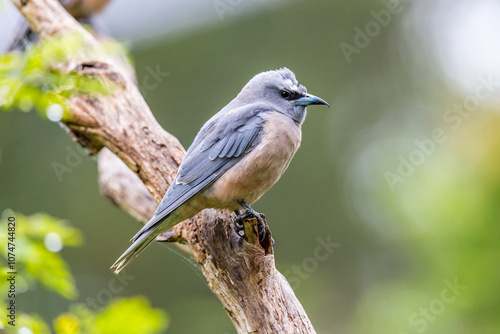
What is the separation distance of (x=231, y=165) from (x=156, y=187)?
2.25 ft

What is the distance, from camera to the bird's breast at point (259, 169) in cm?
391

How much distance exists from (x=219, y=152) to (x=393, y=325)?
2891 millimetres

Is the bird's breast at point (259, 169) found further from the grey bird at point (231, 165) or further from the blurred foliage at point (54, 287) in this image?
the blurred foliage at point (54, 287)

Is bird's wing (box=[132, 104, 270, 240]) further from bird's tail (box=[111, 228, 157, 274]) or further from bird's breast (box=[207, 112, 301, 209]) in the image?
bird's tail (box=[111, 228, 157, 274])

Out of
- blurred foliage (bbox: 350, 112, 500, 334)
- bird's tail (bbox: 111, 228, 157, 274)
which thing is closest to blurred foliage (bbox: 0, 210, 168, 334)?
bird's tail (bbox: 111, 228, 157, 274)

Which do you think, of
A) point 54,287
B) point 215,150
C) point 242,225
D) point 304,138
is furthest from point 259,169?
point 304,138

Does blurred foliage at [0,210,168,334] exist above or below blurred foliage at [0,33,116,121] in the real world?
below

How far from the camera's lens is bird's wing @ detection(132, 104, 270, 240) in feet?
12.6

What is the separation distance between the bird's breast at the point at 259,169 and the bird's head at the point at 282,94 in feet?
0.99

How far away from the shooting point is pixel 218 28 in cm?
985

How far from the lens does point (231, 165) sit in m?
4.03

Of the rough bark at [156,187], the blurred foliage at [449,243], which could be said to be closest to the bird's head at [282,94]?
the rough bark at [156,187]

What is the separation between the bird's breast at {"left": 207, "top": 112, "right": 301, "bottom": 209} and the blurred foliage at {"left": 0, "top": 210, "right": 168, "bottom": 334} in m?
1.23

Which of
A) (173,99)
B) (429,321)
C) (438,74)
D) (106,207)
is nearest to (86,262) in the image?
(106,207)
